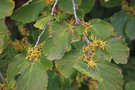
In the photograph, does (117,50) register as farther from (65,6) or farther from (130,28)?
(130,28)

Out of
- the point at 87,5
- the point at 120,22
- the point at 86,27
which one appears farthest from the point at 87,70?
the point at 120,22

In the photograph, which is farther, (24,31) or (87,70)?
(24,31)

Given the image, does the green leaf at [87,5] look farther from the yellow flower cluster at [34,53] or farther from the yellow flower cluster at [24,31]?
the yellow flower cluster at [34,53]

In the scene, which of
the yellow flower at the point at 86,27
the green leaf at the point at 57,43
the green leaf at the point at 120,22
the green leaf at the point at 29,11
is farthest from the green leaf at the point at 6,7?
the green leaf at the point at 120,22

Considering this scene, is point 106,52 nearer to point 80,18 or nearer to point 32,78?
point 80,18

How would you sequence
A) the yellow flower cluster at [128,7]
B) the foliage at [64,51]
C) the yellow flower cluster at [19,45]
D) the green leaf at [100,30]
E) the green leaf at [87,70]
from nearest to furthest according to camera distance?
the green leaf at [87,70] < the foliage at [64,51] < the green leaf at [100,30] < the yellow flower cluster at [19,45] < the yellow flower cluster at [128,7]
